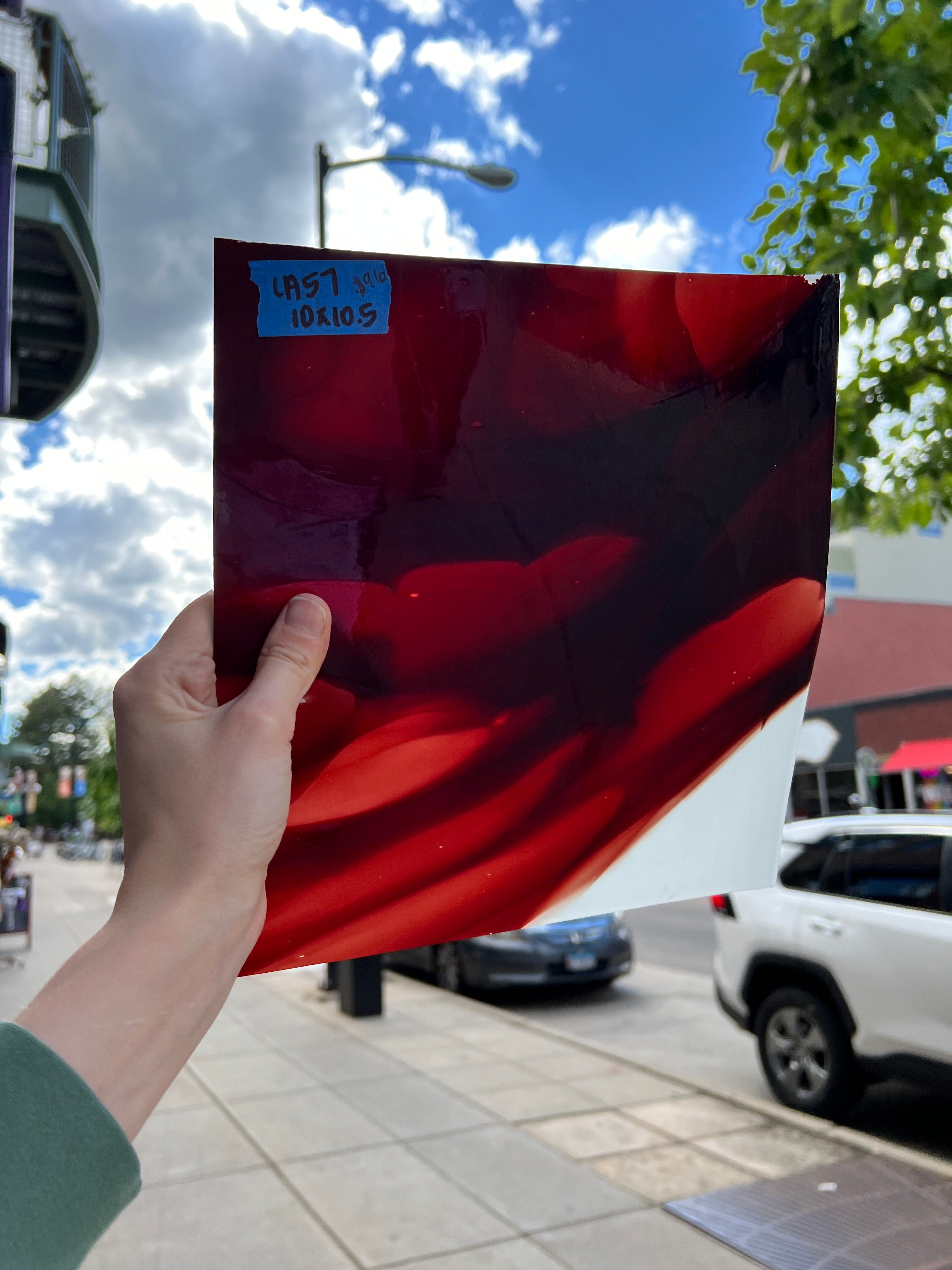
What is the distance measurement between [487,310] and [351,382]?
163mm

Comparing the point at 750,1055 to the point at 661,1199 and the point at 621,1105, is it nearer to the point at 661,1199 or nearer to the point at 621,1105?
the point at 621,1105


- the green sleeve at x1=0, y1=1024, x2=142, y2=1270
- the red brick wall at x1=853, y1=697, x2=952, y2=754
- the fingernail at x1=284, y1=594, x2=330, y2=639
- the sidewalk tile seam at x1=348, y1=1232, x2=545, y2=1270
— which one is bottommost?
the sidewalk tile seam at x1=348, y1=1232, x2=545, y2=1270

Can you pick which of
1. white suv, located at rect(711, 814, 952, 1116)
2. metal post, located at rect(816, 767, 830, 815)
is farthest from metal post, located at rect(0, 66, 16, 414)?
metal post, located at rect(816, 767, 830, 815)

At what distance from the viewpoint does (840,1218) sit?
15.7 ft

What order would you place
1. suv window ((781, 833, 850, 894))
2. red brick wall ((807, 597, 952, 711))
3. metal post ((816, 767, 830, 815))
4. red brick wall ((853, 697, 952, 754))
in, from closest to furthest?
suv window ((781, 833, 850, 894))
red brick wall ((853, 697, 952, 754))
metal post ((816, 767, 830, 815))
red brick wall ((807, 597, 952, 711))

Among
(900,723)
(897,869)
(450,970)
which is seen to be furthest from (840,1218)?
(900,723)

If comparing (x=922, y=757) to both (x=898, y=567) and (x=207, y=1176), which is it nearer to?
(x=898, y=567)

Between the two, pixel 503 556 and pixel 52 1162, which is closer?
pixel 52 1162

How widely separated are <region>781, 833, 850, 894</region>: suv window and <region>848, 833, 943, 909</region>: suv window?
12cm

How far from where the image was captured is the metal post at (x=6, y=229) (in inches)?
85.6

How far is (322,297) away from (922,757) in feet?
91.1

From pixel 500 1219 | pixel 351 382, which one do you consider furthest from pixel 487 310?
pixel 500 1219

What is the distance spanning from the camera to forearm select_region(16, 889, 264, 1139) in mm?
841

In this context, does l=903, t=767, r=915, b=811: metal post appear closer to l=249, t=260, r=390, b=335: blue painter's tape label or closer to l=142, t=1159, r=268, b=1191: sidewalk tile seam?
l=142, t=1159, r=268, b=1191: sidewalk tile seam
